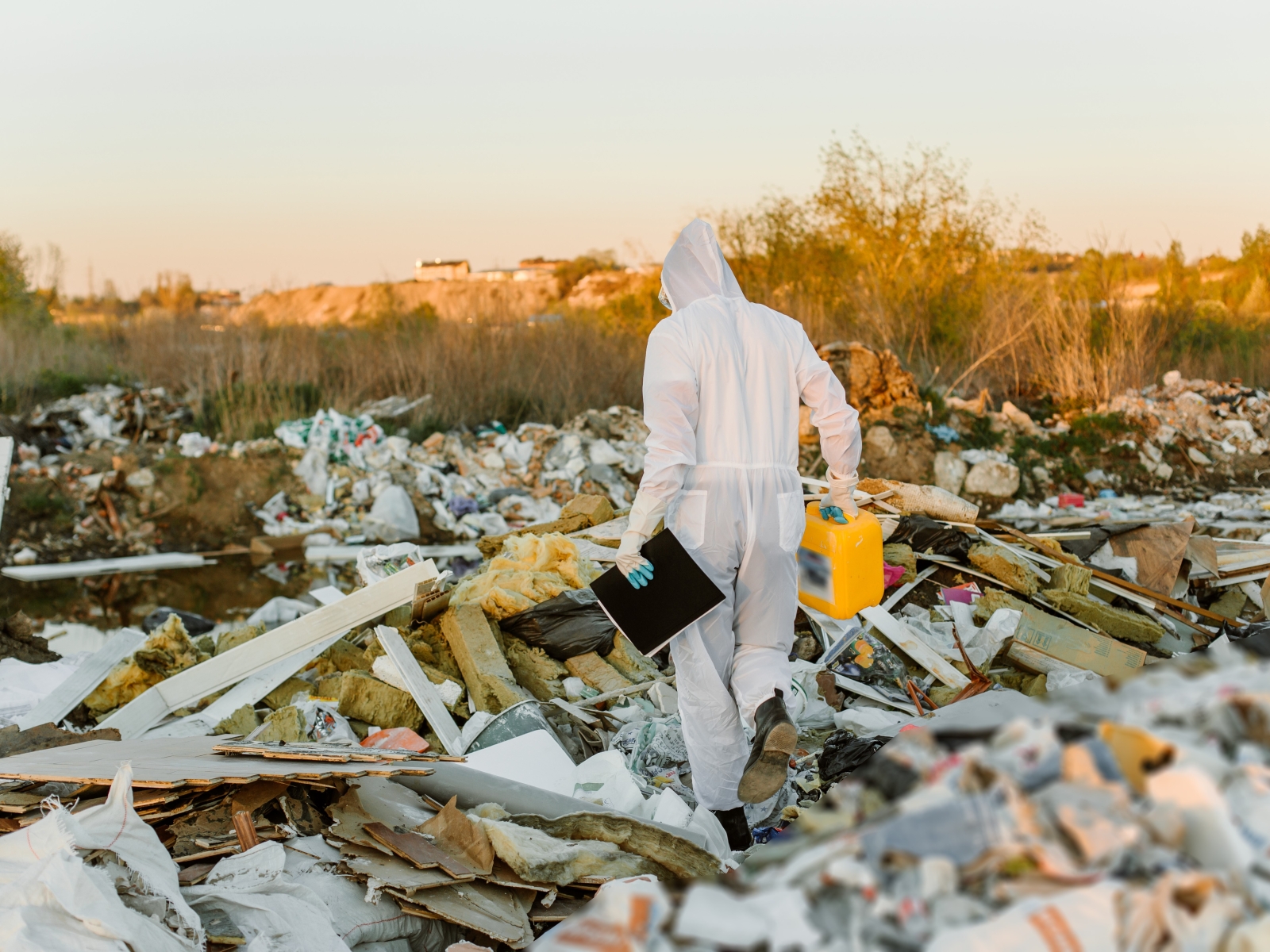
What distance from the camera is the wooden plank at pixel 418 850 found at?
2.42 m

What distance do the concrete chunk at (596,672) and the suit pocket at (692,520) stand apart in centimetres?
140

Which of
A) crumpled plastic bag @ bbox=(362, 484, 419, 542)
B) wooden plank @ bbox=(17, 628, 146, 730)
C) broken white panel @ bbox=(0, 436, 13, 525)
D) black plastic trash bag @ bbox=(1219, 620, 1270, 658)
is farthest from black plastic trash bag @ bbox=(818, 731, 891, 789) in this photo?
crumpled plastic bag @ bbox=(362, 484, 419, 542)

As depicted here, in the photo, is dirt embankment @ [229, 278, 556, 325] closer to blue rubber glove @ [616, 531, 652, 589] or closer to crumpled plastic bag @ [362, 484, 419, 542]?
crumpled plastic bag @ [362, 484, 419, 542]

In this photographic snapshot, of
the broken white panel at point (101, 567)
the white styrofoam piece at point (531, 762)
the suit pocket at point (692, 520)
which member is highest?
the suit pocket at point (692, 520)

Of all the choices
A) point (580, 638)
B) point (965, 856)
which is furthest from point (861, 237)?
point (965, 856)

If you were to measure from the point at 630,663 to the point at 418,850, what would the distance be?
2.20 metres

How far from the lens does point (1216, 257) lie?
901 inches

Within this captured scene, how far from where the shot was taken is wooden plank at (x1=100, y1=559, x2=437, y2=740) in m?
3.95

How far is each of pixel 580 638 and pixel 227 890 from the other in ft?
7.96

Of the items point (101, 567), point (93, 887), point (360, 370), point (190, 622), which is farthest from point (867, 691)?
point (360, 370)

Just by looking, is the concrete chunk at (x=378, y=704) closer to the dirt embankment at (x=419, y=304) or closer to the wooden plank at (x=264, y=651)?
the wooden plank at (x=264, y=651)

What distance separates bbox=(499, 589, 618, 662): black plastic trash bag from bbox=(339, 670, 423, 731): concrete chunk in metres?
0.74

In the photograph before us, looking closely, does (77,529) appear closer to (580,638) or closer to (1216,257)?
(580,638)

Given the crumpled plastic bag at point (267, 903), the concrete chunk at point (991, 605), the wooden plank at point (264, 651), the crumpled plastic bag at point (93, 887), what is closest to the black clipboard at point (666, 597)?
the crumpled plastic bag at point (267, 903)
